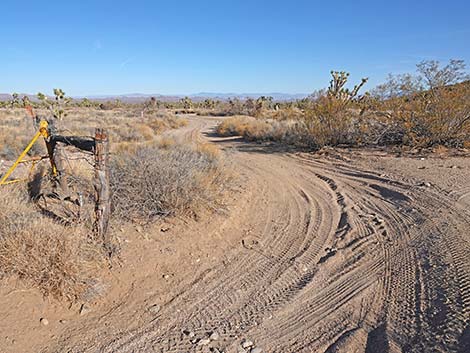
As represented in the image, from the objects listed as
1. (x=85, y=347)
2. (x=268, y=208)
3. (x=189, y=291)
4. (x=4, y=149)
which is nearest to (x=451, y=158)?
(x=268, y=208)

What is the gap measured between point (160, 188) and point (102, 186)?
2032mm

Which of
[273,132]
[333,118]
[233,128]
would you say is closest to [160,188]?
[333,118]

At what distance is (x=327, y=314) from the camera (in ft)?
12.5

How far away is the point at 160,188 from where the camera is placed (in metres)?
6.73

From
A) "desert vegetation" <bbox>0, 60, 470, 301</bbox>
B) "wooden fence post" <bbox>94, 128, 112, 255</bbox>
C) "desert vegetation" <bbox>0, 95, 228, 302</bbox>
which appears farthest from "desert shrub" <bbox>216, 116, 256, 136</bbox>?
"wooden fence post" <bbox>94, 128, 112, 255</bbox>

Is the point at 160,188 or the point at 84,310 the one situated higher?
the point at 160,188

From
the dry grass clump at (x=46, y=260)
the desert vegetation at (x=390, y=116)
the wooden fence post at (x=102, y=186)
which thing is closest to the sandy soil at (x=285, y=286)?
the dry grass clump at (x=46, y=260)

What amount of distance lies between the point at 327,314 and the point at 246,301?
100cm

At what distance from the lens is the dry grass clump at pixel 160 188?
21.1ft

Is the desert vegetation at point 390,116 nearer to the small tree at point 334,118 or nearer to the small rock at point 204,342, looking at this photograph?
the small tree at point 334,118

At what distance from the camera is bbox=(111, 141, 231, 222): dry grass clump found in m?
6.45

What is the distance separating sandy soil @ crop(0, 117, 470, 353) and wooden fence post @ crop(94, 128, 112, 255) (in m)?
0.60

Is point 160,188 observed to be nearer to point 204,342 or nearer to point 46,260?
point 46,260

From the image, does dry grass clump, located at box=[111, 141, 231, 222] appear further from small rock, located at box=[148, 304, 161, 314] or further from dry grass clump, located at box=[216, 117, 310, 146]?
dry grass clump, located at box=[216, 117, 310, 146]
